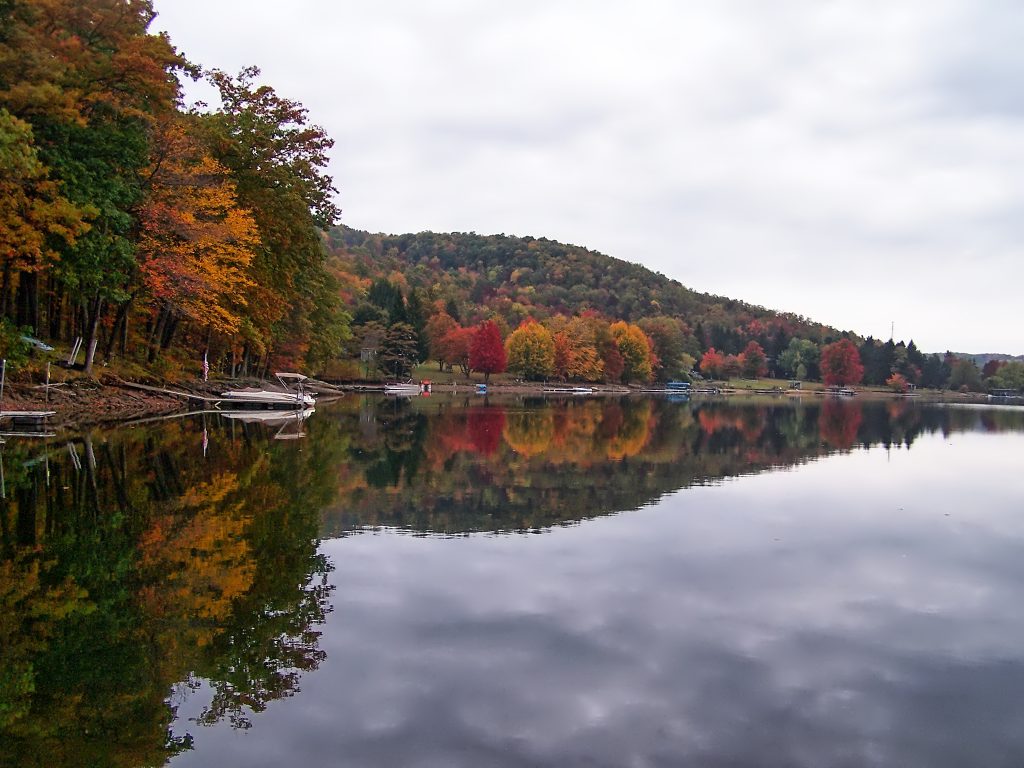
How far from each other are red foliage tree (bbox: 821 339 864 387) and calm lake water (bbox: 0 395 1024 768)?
16643 cm

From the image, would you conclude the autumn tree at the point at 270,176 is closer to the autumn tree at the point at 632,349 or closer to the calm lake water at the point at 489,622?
the calm lake water at the point at 489,622

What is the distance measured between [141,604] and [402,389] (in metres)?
78.5

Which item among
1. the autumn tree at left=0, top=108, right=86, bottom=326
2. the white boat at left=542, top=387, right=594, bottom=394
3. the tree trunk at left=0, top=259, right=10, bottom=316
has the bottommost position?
the white boat at left=542, top=387, right=594, bottom=394

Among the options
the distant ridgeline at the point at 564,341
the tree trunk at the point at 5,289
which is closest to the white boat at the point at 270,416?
the tree trunk at the point at 5,289

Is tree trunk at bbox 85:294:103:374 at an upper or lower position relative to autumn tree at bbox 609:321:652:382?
lower

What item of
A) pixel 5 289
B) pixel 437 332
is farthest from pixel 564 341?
pixel 5 289

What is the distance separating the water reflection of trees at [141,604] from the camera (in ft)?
22.1

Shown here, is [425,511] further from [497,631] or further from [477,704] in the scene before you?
[477,704]

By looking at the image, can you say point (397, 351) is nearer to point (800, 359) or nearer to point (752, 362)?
point (752, 362)

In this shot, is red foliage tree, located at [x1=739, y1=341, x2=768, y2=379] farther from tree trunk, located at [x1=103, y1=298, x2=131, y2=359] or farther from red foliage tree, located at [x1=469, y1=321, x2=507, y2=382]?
tree trunk, located at [x1=103, y1=298, x2=131, y2=359]

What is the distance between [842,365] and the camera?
176500 millimetres

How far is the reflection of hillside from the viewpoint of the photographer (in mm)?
16641

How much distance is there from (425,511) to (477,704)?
31.0ft

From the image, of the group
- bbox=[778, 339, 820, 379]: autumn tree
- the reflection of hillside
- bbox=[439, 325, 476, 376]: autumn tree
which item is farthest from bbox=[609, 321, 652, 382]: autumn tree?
the reflection of hillside
